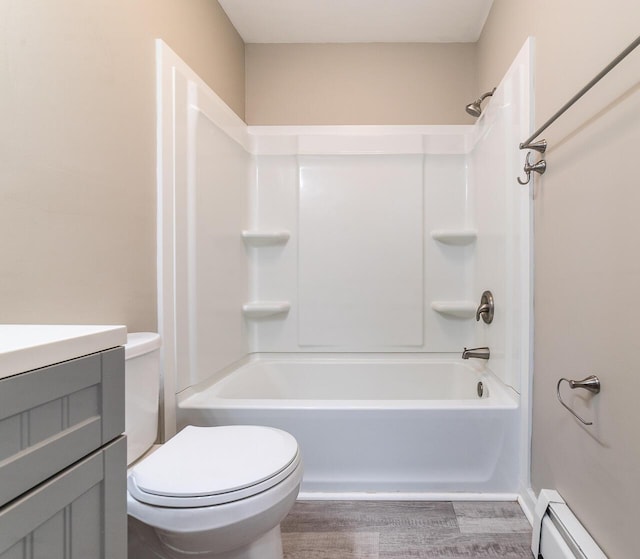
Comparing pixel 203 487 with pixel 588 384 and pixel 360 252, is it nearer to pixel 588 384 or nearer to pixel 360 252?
pixel 588 384

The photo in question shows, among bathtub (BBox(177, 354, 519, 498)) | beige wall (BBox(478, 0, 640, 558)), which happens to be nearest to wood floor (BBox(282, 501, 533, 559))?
bathtub (BBox(177, 354, 519, 498))

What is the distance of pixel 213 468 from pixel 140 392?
0.37m

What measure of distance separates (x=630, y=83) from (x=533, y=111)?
581 millimetres

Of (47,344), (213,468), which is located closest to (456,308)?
(213,468)

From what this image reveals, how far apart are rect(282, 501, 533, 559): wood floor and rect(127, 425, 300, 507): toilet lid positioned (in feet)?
1.66

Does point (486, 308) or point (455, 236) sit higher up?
point (455, 236)

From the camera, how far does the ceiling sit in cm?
206

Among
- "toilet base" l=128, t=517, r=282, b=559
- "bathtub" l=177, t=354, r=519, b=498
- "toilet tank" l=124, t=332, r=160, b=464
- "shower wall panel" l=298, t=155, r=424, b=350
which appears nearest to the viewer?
"toilet base" l=128, t=517, r=282, b=559

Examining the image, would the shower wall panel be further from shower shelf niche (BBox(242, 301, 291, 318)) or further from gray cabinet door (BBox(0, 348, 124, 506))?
gray cabinet door (BBox(0, 348, 124, 506))

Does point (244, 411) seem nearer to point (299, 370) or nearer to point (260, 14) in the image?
point (299, 370)

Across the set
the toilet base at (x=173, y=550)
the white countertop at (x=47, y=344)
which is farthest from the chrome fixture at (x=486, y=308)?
the white countertop at (x=47, y=344)

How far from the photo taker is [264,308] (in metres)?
2.31

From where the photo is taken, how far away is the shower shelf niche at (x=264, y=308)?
230cm

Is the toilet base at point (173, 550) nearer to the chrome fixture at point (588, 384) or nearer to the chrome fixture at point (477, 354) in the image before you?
the chrome fixture at point (588, 384)
